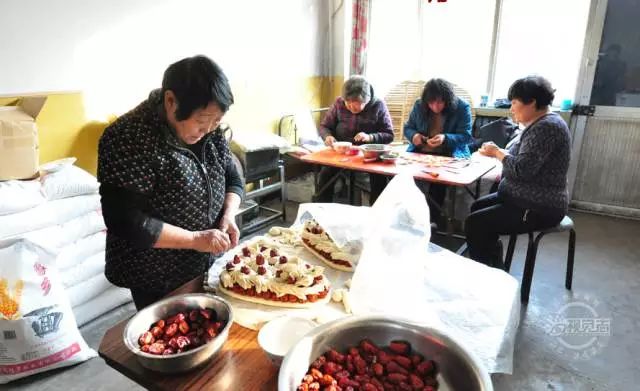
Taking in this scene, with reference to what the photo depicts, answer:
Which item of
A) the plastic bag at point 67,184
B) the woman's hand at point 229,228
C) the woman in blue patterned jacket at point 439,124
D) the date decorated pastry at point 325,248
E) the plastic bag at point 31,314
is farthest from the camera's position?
the woman in blue patterned jacket at point 439,124

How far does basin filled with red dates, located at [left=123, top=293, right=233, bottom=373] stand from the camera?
882 mm

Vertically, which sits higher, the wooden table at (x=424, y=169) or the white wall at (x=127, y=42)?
the white wall at (x=127, y=42)

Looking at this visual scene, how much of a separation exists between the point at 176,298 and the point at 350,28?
4.42 metres

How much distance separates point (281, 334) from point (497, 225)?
1793mm

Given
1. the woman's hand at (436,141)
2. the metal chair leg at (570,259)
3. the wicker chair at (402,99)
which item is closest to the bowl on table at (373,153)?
the woman's hand at (436,141)

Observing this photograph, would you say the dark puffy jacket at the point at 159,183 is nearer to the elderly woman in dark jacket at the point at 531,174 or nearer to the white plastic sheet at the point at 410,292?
the white plastic sheet at the point at 410,292

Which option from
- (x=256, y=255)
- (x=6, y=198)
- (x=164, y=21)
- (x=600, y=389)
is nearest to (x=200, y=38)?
(x=164, y=21)

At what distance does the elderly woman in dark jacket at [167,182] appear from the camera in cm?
104

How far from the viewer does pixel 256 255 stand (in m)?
1.46

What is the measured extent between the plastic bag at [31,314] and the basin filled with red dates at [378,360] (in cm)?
145

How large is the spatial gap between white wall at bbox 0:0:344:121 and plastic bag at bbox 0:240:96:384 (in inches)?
36.1

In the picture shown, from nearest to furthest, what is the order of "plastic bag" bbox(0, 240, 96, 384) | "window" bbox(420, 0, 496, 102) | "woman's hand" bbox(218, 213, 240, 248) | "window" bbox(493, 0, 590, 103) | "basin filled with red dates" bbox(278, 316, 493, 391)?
"basin filled with red dates" bbox(278, 316, 493, 391), "woman's hand" bbox(218, 213, 240, 248), "plastic bag" bbox(0, 240, 96, 384), "window" bbox(493, 0, 590, 103), "window" bbox(420, 0, 496, 102)

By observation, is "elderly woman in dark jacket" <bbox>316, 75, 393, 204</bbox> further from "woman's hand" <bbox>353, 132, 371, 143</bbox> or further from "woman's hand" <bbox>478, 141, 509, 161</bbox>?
"woman's hand" <bbox>478, 141, 509, 161</bbox>

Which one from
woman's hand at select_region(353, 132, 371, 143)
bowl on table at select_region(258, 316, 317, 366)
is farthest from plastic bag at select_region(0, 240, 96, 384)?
woman's hand at select_region(353, 132, 371, 143)
